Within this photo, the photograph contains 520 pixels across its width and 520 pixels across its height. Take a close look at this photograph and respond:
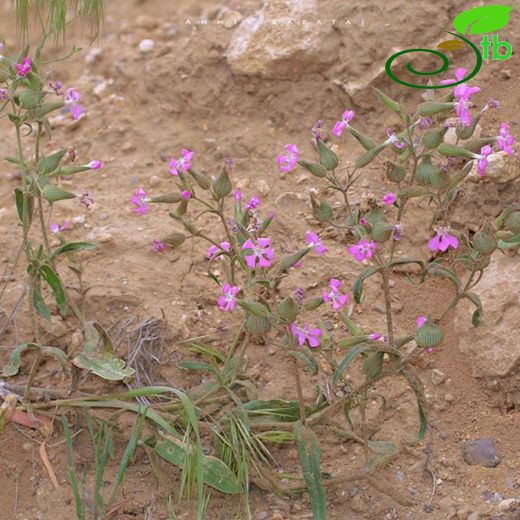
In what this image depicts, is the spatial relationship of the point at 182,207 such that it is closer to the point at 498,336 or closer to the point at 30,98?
the point at 30,98

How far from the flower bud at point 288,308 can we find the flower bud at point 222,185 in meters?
0.29

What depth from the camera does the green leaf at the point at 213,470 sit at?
2.04m

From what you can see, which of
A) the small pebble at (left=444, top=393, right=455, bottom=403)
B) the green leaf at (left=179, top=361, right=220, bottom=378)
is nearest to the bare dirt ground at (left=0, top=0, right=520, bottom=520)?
the small pebble at (left=444, top=393, right=455, bottom=403)

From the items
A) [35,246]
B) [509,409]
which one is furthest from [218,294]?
[509,409]

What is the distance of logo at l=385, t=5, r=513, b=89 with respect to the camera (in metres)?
2.70

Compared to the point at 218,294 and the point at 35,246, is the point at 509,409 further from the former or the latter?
the point at 35,246

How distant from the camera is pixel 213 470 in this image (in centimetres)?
205

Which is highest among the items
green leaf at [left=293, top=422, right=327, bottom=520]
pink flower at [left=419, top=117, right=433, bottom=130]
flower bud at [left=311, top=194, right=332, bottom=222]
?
pink flower at [left=419, top=117, right=433, bottom=130]

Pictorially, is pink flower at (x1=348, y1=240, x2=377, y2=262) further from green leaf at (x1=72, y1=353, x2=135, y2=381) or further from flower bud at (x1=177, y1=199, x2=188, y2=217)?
green leaf at (x1=72, y1=353, x2=135, y2=381)

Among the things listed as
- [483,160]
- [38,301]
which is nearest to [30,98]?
[38,301]

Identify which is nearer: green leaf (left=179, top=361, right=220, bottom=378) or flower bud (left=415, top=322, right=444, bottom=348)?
flower bud (left=415, top=322, right=444, bottom=348)

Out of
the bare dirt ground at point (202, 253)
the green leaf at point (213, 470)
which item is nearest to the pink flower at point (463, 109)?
the bare dirt ground at point (202, 253)

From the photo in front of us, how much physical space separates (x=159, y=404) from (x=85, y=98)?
4.59ft

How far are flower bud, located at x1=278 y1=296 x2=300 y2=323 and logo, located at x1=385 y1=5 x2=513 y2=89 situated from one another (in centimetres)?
104
